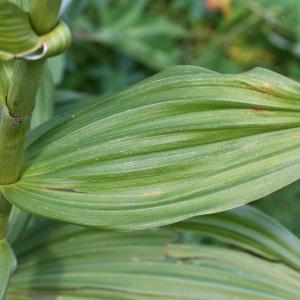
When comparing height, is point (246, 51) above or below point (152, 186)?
below

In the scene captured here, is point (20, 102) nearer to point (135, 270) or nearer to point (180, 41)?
point (135, 270)

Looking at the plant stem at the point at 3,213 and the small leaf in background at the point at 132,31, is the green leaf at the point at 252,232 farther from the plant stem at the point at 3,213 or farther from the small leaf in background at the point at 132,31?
the small leaf in background at the point at 132,31

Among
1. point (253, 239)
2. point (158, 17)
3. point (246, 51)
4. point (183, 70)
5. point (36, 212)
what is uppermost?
point (183, 70)

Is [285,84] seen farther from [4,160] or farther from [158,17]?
[158,17]

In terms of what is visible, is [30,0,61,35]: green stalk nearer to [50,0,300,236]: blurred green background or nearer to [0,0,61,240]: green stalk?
[0,0,61,240]: green stalk

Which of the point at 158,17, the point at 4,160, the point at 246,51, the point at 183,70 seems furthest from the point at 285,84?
the point at 246,51

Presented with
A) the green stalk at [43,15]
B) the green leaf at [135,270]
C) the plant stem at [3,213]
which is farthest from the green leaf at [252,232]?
the green stalk at [43,15]

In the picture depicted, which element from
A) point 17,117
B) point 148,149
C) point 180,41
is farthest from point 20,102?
point 180,41
